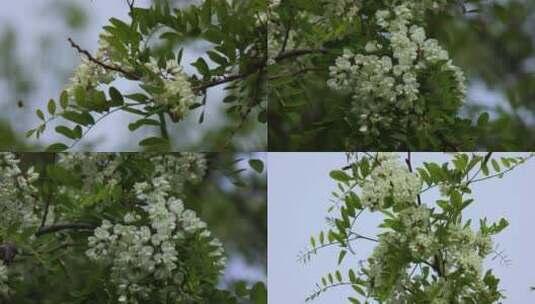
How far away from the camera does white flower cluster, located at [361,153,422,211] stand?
154cm

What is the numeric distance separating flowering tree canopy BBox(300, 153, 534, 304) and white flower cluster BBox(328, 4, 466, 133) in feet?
0.30

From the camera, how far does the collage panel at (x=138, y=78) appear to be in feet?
5.41

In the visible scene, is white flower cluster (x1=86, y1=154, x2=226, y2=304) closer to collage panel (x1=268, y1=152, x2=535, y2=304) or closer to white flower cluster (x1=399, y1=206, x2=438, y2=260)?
collage panel (x1=268, y1=152, x2=535, y2=304)

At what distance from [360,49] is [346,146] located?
0.59 ft

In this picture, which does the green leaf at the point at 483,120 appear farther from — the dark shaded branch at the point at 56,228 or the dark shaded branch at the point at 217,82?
the dark shaded branch at the point at 56,228

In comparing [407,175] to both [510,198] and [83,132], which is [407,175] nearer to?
[510,198]

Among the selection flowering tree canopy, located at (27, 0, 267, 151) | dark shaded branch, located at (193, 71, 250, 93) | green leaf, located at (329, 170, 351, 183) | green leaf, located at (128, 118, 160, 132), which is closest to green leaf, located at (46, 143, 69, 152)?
flowering tree canopy, located at (27, 0, 267, 151)

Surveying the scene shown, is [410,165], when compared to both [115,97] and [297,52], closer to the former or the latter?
[297,52]

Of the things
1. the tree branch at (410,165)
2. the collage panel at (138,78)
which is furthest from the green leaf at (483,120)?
the collage panel at (138,78)

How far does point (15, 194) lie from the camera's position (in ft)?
5.63

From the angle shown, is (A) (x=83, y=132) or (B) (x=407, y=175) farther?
(A) (x=83, y=132)

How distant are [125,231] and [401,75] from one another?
55 cm

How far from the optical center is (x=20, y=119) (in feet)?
5.72

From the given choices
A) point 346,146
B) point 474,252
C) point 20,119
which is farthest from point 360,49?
point 20,119
